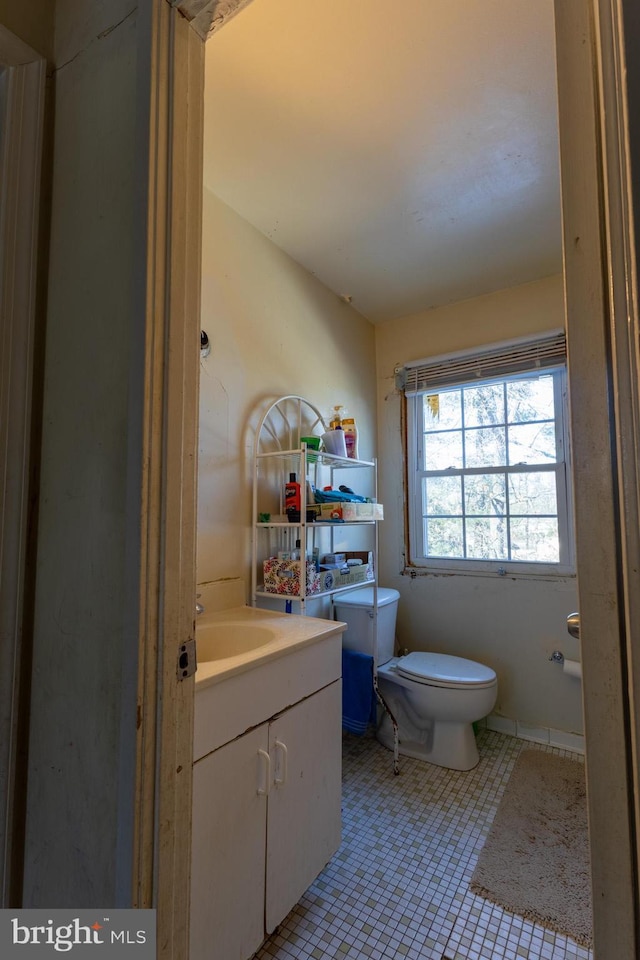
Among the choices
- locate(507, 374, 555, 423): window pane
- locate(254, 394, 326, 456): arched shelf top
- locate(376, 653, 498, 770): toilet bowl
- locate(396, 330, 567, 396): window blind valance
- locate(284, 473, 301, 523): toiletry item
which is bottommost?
locate(376, 653, 498, 770): toilet bowl

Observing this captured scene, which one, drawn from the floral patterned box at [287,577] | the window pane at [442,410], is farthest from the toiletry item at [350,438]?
the window pane at [442,410]

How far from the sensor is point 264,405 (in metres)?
1.85

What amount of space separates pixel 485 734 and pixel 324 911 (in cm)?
129

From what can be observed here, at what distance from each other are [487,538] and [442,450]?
0.55m

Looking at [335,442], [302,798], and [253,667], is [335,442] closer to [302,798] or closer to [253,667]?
[253,667]

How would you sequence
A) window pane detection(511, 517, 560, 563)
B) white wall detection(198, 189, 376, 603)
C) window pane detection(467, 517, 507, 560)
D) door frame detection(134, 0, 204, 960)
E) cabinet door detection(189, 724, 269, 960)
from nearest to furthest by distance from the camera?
door frame detection(134, 0, 204, 960), cabinet door detection(189, 724, 269, 960), white wall detection(198, 189, 376, 603), window pane detection(511, 517, 560, 563), window pane detection(467, 517, 507, 560)

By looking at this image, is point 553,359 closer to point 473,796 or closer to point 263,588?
point 263,588

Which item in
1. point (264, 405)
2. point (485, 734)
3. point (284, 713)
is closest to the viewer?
point (284, 713)

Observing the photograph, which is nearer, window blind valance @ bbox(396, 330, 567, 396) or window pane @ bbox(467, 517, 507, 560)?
window blind valance @ bbox(396, 330, 567, 396)

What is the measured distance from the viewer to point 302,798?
1.20 meters

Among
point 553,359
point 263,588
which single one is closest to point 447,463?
point 553,359

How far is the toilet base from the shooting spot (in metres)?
1.93

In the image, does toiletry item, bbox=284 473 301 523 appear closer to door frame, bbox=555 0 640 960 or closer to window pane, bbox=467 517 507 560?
window pane, bbox=467 517 507 560

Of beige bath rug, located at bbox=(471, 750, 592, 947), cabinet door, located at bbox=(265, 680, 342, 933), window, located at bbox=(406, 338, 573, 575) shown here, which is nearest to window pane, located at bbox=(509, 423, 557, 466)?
window, located at bbox=(406, 338, 573, 575)
